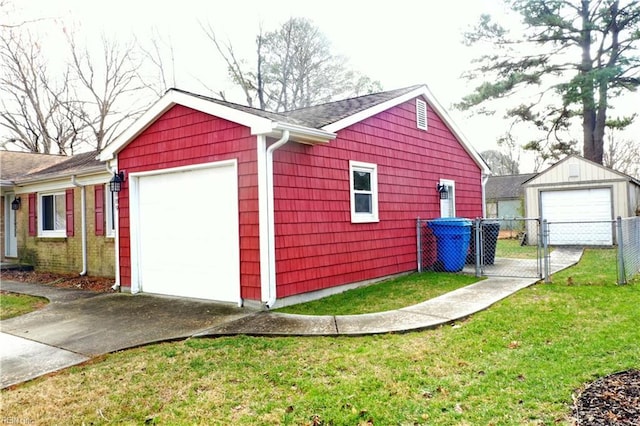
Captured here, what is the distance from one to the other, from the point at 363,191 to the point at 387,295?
212 cm

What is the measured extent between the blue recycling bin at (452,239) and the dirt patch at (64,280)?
22.1ft

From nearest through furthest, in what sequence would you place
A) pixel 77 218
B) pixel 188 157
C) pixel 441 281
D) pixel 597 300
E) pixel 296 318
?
pixel 296 318
pixel 597 300
pixel 188 157
pixel 441 281
pixel 77 218

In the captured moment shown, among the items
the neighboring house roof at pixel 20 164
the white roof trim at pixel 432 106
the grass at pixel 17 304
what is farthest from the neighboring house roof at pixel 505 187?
the grass at pixel 17 304

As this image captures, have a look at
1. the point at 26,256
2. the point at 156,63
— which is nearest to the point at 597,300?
the point at 26,256

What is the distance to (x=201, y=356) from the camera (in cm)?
413

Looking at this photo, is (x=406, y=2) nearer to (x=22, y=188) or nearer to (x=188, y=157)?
(x=188, y=157)

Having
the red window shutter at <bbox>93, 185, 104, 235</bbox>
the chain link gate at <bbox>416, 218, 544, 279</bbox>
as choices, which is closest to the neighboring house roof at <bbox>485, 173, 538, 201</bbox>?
the chain link gate at <bbox>416, 218, 544, 279</bbox>

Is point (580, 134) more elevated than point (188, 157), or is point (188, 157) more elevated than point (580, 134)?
point (580, 134)

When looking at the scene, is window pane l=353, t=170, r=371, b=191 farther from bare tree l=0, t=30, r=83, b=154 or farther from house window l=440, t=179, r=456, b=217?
bare tree l=0, t=30, r=83, b=154

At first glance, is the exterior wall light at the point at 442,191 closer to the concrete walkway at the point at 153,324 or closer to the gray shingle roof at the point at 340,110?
the gray shingle roof at the point at 340,110

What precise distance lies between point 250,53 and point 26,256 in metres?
15.2

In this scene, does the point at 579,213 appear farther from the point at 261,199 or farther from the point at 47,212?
the point at 47,212

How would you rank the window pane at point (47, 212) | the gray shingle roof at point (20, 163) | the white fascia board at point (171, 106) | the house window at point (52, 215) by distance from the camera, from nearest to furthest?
the white fascia board at point (171, 106)
the house window at point (52, 215)
the window pane at point (47, 212)
the gray shingle roof at point (20, 163)

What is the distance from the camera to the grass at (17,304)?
6614mm
